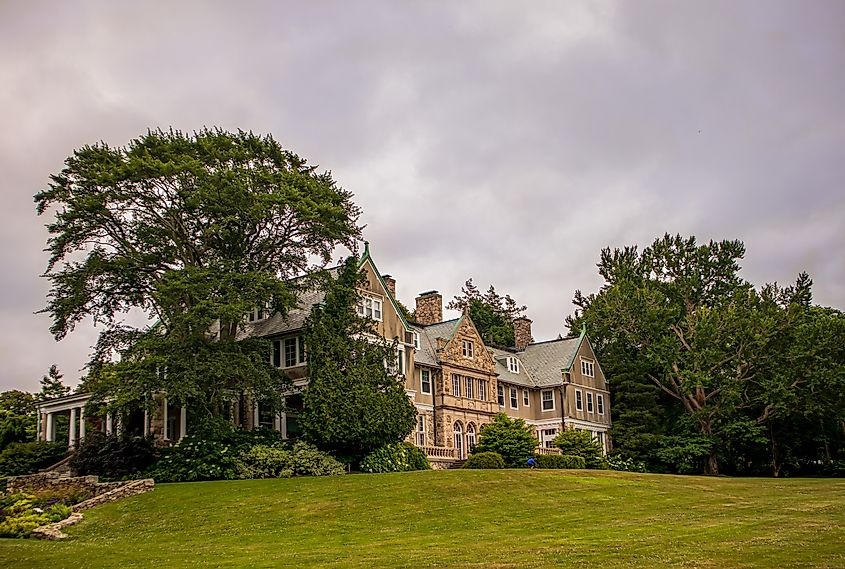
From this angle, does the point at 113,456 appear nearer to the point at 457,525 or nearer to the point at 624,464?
the point at 457,525

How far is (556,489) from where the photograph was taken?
1293 inches

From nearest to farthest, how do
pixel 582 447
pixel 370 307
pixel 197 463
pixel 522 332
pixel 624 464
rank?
pixel 197 463 < pixel 370 307 < pixel 582 447 < pixel 624 464 < pixel 522 332

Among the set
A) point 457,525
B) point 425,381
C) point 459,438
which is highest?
point 425,381

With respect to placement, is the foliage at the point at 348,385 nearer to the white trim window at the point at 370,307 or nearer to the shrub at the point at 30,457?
the white trim window at the point at 370,307

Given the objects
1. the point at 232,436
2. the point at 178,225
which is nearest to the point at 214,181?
the point at 178,225

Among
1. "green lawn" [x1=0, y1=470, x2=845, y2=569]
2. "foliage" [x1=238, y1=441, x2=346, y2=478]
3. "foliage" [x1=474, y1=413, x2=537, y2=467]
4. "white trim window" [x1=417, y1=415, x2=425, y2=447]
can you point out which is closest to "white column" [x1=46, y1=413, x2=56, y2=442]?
"foliage" [x1=238, y1=441, x2=346, y2=478]

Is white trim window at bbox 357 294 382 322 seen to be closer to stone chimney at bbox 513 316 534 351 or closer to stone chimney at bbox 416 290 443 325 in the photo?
stone chimney at bbox 416 290 443 325

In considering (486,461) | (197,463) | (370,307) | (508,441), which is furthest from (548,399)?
(197,463)

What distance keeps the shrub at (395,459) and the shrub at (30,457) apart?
15762mm

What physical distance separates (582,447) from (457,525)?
26.7m

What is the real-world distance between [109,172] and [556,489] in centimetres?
2380

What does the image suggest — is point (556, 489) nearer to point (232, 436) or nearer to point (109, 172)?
point (232, 436)

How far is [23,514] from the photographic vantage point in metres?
27.4

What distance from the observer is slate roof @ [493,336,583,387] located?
6178 cm
